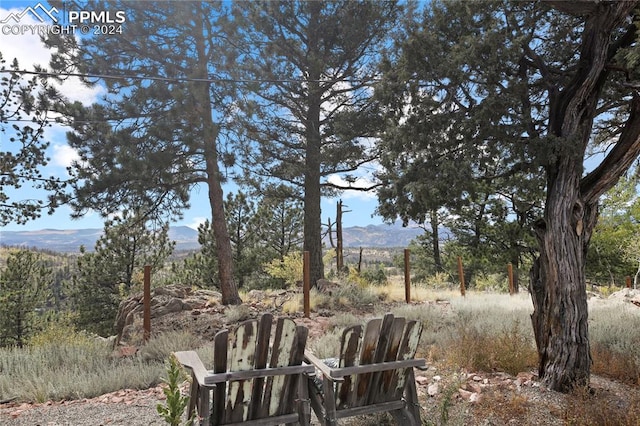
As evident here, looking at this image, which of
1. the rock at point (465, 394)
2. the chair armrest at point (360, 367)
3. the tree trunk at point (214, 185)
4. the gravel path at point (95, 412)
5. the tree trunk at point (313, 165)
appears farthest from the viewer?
the tree trunk at point (313, 165)

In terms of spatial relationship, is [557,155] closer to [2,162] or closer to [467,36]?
[467,36]

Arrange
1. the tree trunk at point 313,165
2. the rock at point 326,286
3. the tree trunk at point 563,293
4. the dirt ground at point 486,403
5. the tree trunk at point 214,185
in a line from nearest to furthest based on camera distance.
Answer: the dirt ground at point 486,403 < the tree trunk at point 563,293 < the tree trunk at point 214,185 < the rock at point 326,286 < the tree trunk at point 313,165

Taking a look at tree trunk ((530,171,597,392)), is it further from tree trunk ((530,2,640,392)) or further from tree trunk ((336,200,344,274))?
tree trunk ((336,200,344,274))

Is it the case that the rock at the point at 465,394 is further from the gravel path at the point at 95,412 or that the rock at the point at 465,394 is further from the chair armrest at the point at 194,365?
the gravel path at the point at 95,412

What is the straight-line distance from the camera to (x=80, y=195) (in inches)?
350

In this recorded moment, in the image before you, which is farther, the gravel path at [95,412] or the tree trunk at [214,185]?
the tree trunk at [214,185]

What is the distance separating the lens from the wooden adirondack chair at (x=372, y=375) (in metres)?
2.73

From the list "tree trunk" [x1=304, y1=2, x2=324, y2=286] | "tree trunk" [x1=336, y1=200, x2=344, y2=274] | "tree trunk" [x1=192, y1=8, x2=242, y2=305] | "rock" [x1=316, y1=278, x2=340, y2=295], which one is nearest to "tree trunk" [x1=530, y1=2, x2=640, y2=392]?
"rock" [x1=316, y1=278, x2=340, y2=295]

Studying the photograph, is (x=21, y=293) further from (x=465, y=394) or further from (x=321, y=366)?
(x=465, y=394)

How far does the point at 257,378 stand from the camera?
2566 mm

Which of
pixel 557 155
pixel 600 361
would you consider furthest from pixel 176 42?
pixel 600 361

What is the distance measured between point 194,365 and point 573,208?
3674mm

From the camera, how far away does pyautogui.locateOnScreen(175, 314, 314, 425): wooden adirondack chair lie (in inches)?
95.7

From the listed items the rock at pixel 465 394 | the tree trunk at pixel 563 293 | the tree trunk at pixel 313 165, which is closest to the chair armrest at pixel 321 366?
the rock at pixel 465 394
